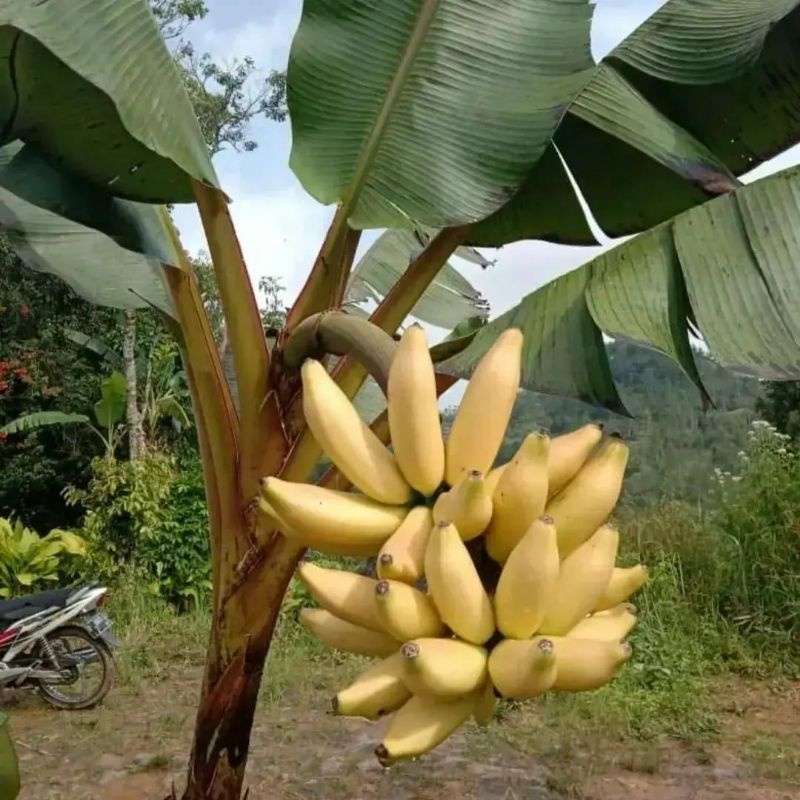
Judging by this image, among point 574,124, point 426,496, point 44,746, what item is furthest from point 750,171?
point 44,746

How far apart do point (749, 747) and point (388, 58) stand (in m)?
2.81

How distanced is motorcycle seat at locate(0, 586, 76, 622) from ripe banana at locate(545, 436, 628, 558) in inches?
137

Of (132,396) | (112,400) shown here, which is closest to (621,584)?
(132,396)

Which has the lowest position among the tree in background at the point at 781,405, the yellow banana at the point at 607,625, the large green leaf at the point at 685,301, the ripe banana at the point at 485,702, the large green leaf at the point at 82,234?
the ripe banana at the point at 485,702

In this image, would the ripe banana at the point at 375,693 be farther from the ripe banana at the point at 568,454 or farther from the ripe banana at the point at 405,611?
the ripe banana at the point at 568,454

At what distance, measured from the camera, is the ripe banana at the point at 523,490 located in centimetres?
73

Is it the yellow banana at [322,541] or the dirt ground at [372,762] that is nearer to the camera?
the yellow banana at [322,541]

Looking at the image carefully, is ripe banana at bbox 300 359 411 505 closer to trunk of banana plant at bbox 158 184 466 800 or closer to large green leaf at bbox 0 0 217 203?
trunk of banana plant at bbox 158 184 466 800

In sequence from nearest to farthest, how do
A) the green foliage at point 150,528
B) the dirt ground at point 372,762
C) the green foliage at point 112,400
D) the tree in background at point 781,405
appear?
the dirt ground at point 372,762 → the green foliage at point 150,528 → the green foliage at point 112,400 → the tree in background at point 781,405

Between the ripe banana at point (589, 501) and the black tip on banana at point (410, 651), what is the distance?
17 centimetres

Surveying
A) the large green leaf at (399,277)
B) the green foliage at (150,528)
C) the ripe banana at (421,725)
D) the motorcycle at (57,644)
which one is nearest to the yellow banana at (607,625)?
the ripe banana at (421,725)

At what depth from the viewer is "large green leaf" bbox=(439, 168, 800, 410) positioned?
103 cm

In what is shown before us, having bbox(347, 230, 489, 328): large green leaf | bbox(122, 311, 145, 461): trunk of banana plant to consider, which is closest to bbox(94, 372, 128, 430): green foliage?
bbox(122, 311, 145, 461): trunk of banana plant

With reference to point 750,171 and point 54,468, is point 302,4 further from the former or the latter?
point 54,468
